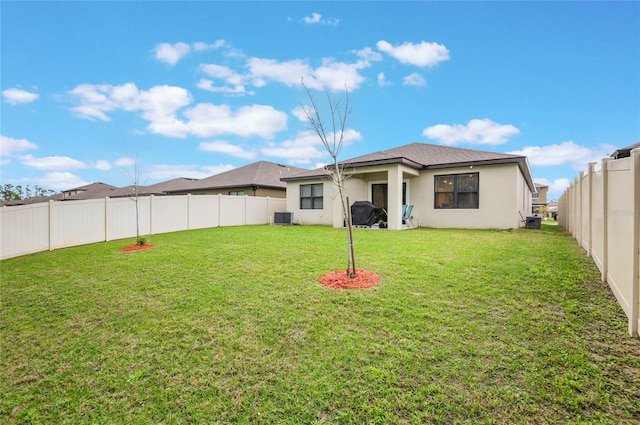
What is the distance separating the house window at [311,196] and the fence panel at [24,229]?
11.2 meters

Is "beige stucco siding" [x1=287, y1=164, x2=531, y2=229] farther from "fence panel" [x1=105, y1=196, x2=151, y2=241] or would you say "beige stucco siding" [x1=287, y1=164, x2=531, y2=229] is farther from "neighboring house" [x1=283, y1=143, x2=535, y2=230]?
"fence panel" [x1=105, y1=196, x2=151, y2=241]

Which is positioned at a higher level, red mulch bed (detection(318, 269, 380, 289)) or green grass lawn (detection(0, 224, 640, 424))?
red mulch bed (detection(318, 269, 380, 289))

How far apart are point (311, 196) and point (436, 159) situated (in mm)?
7083

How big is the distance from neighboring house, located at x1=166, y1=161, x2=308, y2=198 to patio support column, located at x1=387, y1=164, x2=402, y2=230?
395 inches

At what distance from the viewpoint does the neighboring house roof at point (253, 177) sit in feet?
70.2

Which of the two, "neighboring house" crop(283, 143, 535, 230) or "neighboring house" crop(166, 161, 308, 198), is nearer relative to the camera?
"neighboring house" crop(283, 143, 535, 230)

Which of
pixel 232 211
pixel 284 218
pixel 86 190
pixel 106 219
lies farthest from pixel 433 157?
pixel 86 190

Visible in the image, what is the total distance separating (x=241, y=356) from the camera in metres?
2.68

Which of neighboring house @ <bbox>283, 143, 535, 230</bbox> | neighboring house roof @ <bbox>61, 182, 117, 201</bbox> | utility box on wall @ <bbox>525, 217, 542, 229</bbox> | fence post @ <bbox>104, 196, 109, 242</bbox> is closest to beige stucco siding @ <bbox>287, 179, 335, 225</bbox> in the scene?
neighboring house @ <bbox>283, 143, 535, 230</bbox>

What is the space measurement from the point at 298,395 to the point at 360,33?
12404 mm

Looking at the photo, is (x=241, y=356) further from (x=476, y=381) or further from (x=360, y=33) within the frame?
(x=360, y=33)

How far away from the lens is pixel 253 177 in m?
21.9

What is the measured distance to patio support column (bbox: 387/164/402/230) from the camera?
1203 centimetres

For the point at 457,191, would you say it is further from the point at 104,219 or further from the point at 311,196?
the point at 104,219
